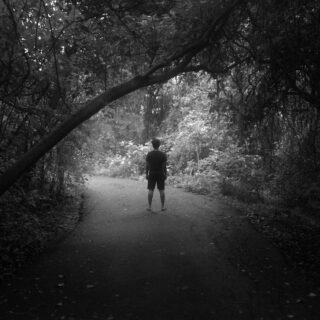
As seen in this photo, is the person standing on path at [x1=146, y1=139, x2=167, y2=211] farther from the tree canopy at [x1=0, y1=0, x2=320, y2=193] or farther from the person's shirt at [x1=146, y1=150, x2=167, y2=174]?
the tree canopy at [x1=0, y1=0, x2=320, y2=193]

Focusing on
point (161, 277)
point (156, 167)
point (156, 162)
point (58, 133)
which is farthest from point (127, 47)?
point (161, 277)

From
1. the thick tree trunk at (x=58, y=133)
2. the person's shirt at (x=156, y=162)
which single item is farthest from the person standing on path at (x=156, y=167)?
the thick tree trunk at (x=58, y=133)

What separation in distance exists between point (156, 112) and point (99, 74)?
13.7 m

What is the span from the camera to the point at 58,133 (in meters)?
6.52

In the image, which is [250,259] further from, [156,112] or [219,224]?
[156,112]

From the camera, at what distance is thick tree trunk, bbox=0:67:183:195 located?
6.32 metres

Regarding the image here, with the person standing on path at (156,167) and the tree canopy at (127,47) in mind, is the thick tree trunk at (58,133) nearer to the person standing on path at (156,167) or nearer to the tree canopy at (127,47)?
the tree canopy at (127,47)

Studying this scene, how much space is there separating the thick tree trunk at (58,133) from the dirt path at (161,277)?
1651 millimetres

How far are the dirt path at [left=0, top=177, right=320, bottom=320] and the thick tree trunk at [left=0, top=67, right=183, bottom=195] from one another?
1.65 meters

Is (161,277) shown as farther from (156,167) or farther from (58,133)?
A: (156,167)

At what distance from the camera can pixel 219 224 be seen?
979cm

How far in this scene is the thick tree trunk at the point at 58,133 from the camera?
632 centimetres

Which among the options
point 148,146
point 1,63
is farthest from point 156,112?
point 1,63

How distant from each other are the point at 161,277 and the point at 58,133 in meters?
2.85
